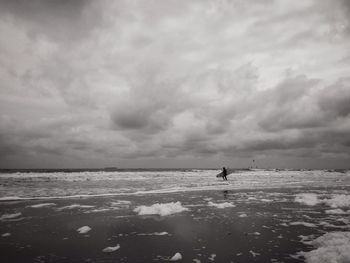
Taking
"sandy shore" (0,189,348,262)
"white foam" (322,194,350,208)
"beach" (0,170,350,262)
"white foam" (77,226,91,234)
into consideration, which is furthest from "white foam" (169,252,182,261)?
"white foam" (322,194,350,208)

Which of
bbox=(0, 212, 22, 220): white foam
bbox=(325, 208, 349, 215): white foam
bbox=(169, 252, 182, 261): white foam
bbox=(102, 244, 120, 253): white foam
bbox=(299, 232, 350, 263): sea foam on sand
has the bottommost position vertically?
bbox=(169, 252, 182, 261): white foam

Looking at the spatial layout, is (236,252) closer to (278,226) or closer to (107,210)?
(278,226)

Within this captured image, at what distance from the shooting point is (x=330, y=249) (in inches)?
301

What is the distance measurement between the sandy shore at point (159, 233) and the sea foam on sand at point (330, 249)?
1.48 feet

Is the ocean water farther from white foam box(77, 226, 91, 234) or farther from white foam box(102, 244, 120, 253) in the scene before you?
white foam box(102, 244, 120, 253)

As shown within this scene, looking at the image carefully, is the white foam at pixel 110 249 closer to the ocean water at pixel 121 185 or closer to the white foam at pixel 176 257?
the white foam at pixel 176 257

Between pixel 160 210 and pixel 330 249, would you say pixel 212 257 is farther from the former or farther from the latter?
pixel 160 210

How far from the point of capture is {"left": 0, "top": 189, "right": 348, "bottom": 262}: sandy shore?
25.3 ft

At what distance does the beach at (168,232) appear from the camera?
7.65 metres

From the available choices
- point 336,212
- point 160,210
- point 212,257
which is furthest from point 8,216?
point 336,212

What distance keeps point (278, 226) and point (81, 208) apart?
10691 mm

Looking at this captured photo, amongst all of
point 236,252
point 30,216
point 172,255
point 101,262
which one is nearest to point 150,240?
point 172,255

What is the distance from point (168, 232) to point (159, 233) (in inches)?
14.9

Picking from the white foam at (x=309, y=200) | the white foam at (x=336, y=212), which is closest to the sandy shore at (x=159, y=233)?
the white foam at (x=336, y=212)
